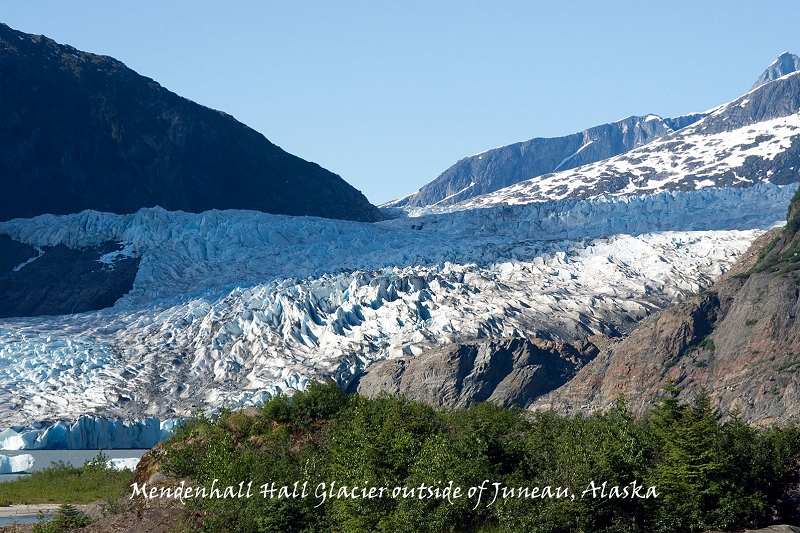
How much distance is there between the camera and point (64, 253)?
100m

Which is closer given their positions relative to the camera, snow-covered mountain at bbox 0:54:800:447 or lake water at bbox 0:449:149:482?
lake water at bbox 0:449:149:482

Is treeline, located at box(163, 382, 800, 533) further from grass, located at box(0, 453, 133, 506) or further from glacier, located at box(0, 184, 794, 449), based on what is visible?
glacier, located at box(0, 184, 794, 449)

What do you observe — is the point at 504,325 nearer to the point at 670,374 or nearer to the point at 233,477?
the point at 670,374

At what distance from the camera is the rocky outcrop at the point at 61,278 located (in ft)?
308

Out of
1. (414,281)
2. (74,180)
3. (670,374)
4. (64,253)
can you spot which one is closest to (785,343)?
(670,374)

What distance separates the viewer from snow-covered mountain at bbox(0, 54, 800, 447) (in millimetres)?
72625

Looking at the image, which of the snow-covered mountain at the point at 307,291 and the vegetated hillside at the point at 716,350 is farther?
the snow-covered mountain at the point at 307,291

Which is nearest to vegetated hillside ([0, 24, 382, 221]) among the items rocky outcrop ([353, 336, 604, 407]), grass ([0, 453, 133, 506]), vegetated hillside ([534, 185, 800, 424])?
rocky outcrop ([353, 336, 604, 407])

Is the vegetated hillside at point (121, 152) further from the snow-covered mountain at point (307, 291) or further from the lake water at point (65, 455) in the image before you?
the lake water at point (65, 455)

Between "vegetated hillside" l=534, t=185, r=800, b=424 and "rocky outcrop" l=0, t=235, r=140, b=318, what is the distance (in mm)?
39895

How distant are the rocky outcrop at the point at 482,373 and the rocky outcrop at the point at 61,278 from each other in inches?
1108

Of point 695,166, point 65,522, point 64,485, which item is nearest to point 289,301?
point 64,485

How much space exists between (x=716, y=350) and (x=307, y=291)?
1114 inches

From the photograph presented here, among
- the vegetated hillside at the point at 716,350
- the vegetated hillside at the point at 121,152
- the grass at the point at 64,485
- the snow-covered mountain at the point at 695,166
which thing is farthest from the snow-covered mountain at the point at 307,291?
the snow-covered mountain at the point at 695,166
